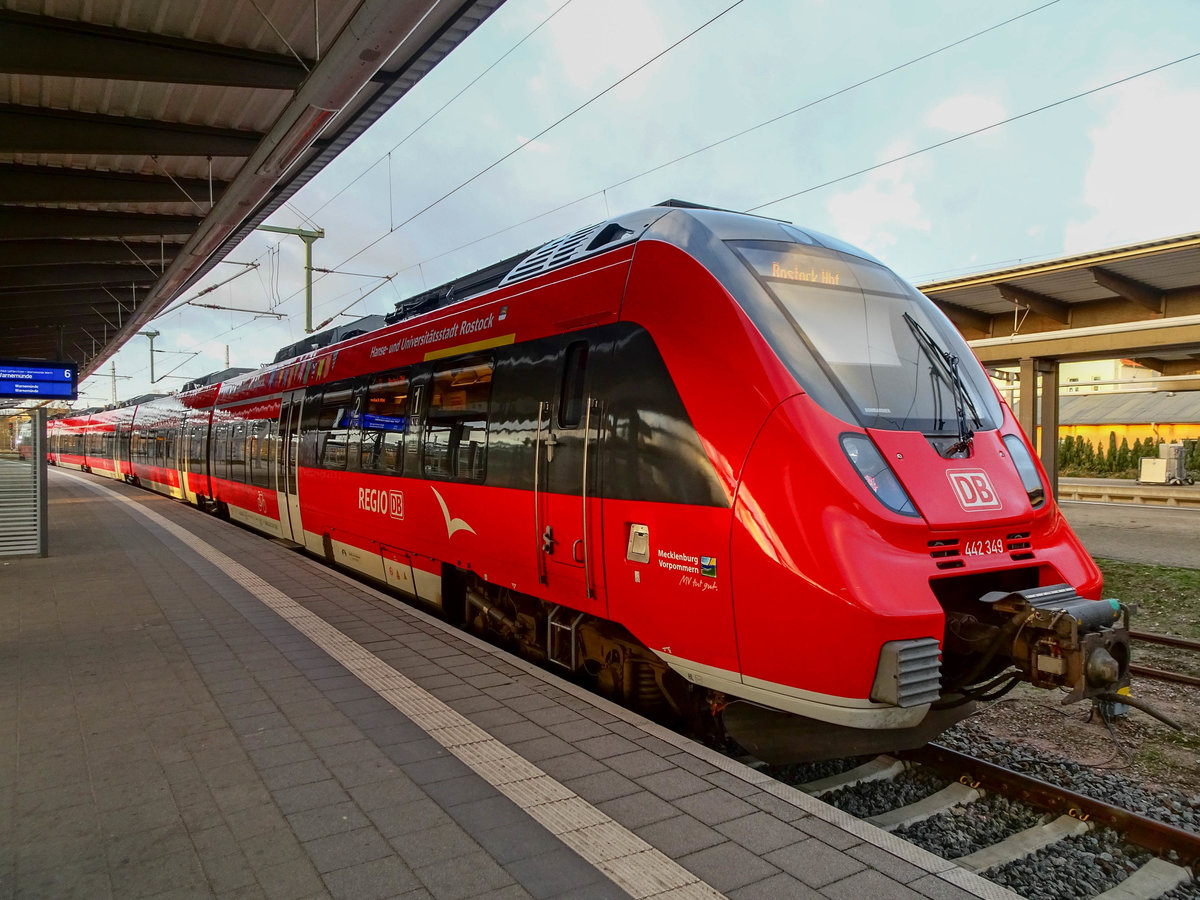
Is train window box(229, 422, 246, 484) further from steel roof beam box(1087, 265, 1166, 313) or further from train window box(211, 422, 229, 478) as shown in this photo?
steel roof beam box(1087, 265, 1166, 313)

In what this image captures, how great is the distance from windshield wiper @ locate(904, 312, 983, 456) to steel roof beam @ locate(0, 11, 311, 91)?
259 inches

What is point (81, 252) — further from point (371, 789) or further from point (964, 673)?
point (964, 673)

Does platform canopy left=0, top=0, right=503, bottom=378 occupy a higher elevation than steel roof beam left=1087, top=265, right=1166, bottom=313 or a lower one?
higher

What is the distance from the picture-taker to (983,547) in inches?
165

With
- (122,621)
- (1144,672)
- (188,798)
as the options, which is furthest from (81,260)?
(1144,672)

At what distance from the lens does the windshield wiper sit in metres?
4.75

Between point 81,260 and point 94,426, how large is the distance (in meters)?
31.3

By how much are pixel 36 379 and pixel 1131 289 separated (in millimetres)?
16752

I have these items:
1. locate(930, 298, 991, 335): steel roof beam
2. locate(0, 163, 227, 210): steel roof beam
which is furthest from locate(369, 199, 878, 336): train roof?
locate(930, 298, 991, 335): steel roof beam

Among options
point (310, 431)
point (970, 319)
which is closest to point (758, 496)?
point (310, 431)

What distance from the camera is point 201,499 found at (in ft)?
63.8

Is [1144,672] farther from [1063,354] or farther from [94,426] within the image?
[94,426]

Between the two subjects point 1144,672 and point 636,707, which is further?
point 1144,672

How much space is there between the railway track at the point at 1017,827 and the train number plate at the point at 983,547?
1270 mm
